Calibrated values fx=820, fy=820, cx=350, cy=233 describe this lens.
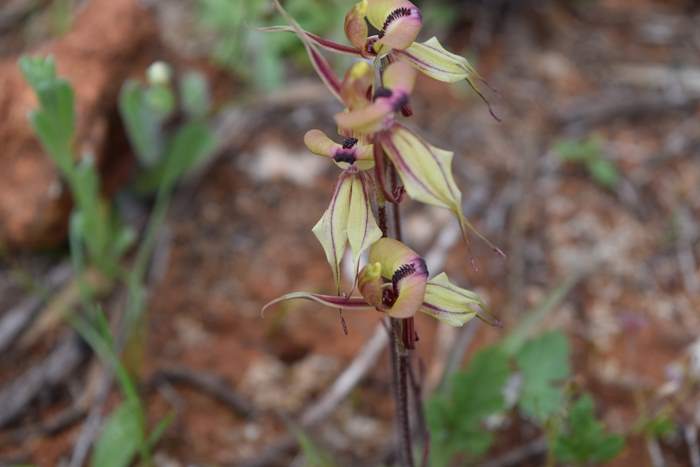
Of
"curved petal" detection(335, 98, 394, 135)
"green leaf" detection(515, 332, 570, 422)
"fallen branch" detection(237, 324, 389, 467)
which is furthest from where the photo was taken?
"fallen branch" detection(237, 324, 389, 467)

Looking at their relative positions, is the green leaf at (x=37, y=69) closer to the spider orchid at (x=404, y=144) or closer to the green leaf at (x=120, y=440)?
the green leaf at (x=120, y=440)

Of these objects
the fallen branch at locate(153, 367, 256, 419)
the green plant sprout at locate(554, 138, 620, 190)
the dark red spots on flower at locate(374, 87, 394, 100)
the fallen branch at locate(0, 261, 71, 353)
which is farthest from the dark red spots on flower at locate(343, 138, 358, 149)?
the green plant sprout at locate(554, 138, 620, 190)

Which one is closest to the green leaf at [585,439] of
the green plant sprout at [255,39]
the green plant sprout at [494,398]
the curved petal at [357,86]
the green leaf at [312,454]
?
the green plant sprout at [494,398]

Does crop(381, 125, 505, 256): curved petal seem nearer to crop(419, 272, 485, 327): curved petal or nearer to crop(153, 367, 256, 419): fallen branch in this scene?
crop(419, 272, 485, 327): curved petal

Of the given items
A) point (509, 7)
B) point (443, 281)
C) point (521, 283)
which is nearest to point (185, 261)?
point (521, 283)

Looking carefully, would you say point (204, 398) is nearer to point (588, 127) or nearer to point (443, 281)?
point (443, 281)
